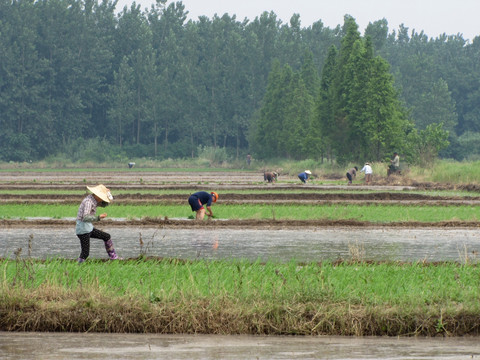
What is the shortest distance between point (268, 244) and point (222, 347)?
10504 mm

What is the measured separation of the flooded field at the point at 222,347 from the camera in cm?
829

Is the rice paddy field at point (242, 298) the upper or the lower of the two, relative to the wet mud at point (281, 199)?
upper

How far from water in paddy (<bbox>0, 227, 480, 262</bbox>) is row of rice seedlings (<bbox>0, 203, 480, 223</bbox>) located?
327 centimetres

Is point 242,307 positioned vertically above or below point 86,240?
below

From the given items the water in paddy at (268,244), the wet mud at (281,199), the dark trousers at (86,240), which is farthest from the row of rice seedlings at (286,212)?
the dark trousers at (86,240)

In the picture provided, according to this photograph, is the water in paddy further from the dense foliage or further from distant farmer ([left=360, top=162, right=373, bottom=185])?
the dense foliage

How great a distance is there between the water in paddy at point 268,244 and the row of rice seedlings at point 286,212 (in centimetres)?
327

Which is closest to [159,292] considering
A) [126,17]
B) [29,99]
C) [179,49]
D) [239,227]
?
[239,227]

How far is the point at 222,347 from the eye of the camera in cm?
883

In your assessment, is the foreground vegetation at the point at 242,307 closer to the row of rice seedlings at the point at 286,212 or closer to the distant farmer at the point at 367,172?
the row of rice seedlings at the point at 286,212

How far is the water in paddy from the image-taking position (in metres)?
16.8

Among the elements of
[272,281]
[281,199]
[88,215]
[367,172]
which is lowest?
[281,199]

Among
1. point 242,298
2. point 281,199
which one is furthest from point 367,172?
point 242,298

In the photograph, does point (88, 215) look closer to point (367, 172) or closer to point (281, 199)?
point (281, 199)
